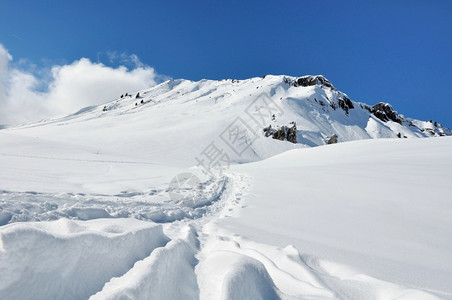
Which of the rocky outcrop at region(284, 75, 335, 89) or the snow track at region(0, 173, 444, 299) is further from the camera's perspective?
the rocky outcrop at region(284, 75, 335, 89)

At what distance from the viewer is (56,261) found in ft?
5.69

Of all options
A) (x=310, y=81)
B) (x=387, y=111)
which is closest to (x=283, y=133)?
(x=310, y=81)

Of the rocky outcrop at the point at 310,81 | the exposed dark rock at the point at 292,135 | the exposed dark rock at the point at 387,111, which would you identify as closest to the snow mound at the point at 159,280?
the exposed dark rock at the point at 292,135

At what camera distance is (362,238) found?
157 inches

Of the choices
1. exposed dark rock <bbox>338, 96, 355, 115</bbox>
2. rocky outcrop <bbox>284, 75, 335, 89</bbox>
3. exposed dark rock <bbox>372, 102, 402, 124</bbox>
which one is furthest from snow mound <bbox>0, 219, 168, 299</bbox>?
exposed dark rock <bbox>372, 102, 402, 124</bbox>

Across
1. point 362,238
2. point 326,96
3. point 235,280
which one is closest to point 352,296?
point 235,280

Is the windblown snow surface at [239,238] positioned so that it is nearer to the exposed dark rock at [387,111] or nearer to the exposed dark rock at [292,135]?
the exposed dark rock at [292,135]

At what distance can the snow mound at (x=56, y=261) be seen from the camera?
60.1 inches

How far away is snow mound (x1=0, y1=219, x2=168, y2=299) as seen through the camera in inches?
60.1

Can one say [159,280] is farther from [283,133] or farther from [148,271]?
[283,133]

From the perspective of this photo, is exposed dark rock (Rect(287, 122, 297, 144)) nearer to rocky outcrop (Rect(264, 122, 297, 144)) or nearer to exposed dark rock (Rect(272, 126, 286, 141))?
rocky outcrop (Rect(264, 122, 297, 144))

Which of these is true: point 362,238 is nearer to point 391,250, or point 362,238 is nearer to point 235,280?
point 391,250

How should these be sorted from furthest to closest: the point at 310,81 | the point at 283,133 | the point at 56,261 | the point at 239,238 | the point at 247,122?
the point at 310,81 < the point at 247,122 < the point at 283,133 < the point at 239,238 < the point at 56,261

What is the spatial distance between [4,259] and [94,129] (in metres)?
51.4
